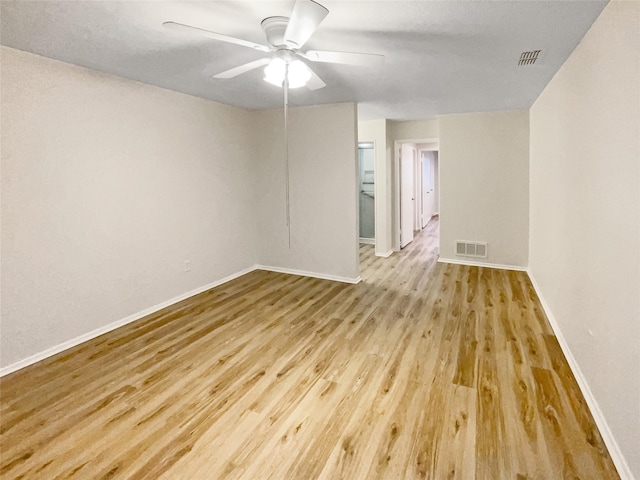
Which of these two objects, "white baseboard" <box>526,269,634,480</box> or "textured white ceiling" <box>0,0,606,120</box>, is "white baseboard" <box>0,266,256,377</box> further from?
"white baseboard" <box>526,269,634,480</box>

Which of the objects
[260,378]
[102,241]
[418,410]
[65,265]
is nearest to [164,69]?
[102,241]

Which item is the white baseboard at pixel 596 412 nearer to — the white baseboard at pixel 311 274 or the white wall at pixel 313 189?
the white baseboard at pixel 311 274

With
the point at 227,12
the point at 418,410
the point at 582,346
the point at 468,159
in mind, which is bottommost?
the point at 418,410

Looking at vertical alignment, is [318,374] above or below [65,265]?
below

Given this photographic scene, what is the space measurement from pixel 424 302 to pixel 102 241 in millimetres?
3429

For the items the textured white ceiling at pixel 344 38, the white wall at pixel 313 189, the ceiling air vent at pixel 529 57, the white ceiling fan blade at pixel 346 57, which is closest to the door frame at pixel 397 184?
the white wall at pixel 313 189

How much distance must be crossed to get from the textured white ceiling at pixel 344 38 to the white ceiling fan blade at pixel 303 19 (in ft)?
0.66

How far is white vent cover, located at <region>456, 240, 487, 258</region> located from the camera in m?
5.65

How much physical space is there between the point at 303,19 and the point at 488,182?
4521 millimetres

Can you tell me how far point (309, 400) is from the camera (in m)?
2.39

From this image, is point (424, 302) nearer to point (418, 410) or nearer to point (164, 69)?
point (418, 410)

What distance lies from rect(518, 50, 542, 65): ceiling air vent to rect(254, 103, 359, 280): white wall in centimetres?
208

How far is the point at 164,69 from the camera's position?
3.21 m

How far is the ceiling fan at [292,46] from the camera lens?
71.9 inches
